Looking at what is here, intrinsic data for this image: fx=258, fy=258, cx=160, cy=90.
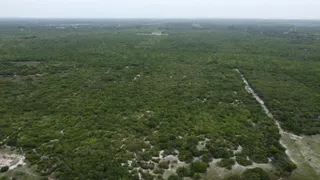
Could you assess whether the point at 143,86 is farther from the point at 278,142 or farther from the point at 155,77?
the point at 278,142

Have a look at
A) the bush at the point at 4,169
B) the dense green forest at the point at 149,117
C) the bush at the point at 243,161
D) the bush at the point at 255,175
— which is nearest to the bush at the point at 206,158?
the dense green forest at the point at 149,117

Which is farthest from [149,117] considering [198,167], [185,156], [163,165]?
[198,167]

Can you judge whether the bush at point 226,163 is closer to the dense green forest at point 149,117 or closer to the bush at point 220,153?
the dense green forest at point 149,117

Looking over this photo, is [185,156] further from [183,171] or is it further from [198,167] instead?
[183,171]

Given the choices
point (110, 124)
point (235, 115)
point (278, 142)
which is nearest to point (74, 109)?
point (110, 124)

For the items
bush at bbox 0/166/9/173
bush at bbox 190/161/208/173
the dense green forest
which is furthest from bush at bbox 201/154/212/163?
bush at bbox 0/166/9/173
